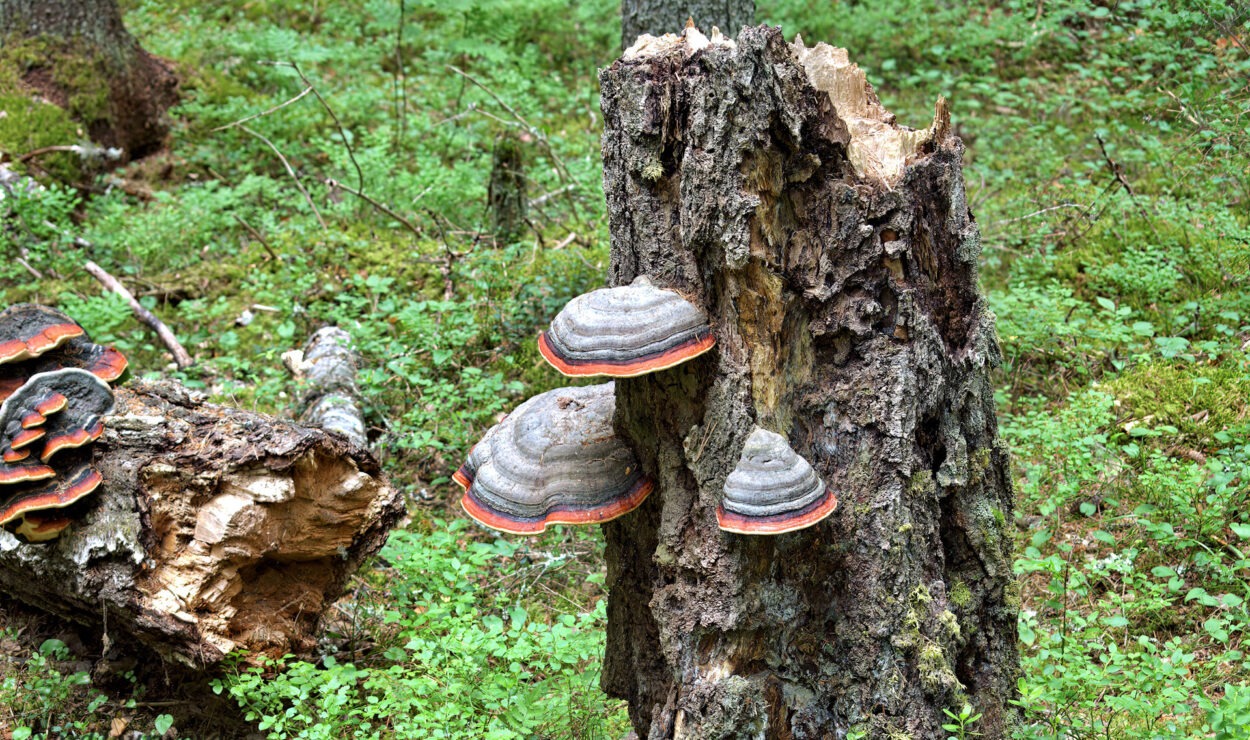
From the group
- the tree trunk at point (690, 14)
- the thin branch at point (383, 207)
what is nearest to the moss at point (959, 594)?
the tree trunk at point (690, 14)

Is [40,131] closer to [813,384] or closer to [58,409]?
[58,409]

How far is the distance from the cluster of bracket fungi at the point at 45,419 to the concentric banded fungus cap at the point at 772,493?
3109 millimetres

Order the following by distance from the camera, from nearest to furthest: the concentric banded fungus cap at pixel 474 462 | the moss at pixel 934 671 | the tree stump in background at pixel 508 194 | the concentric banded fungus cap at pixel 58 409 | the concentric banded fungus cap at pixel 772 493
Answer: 1. the concentric banded fungus cap at pixel 772 493
2. the moss at pixel 934 671
3. the concentric banded fungus cap at pixel 474 462
4. the concentric banded fungus cap at pixel 58 409
5. the tree stump in background at pixel 508 194

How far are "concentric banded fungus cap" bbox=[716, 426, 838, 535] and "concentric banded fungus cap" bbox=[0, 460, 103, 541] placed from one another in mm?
3089

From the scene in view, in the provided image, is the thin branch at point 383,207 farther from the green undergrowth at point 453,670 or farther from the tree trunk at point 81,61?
the green undergrowth at point 453,670

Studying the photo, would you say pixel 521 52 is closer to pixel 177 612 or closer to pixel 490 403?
pixel 490 403

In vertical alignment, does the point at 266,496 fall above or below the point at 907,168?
below

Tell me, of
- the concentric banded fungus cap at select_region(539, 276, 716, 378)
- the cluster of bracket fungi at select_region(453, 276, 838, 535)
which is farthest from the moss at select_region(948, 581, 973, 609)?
the concentric banded fungus cap at select_region(539, 276, 716, 378)

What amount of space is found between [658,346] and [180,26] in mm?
14150

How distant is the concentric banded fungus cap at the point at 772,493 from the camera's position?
291 centimetres

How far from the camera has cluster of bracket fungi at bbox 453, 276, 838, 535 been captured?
2.96 m

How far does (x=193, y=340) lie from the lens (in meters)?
8.14

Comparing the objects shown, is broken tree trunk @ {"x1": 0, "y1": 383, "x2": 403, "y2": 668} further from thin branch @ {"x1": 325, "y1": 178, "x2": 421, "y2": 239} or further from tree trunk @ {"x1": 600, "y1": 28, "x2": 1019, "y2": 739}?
thin branch @ {"x1": 325, "y1": 178, "x2": 421, "y2": 239}

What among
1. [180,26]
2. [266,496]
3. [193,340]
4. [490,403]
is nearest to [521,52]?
[180,26]
